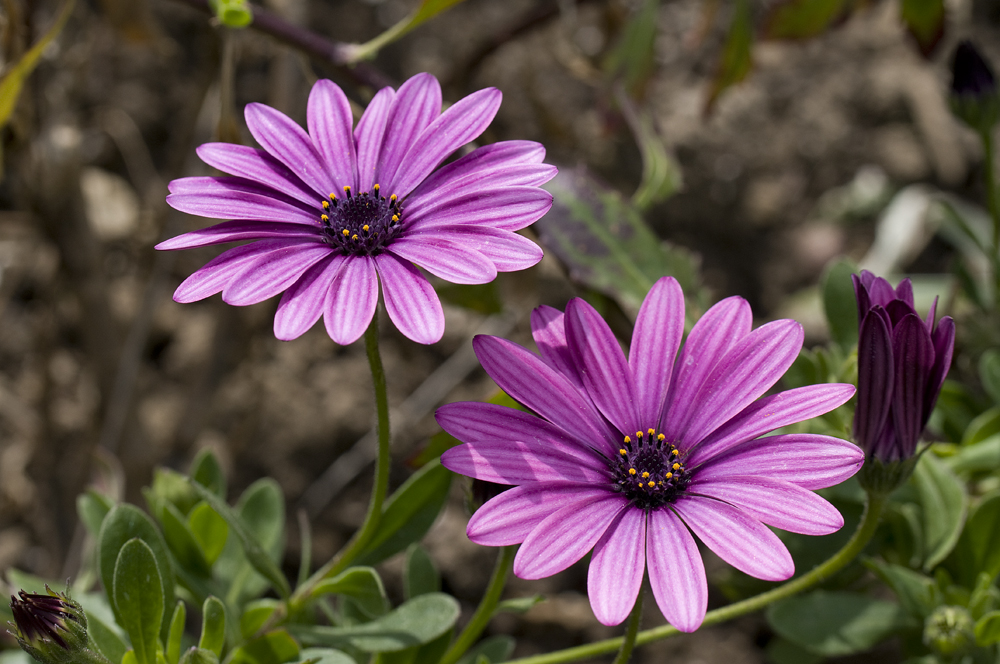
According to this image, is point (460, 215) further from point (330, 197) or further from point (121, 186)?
point (121, 186)

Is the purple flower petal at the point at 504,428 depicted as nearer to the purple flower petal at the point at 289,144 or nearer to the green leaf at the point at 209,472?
the purple flower petal at the point at 289,144

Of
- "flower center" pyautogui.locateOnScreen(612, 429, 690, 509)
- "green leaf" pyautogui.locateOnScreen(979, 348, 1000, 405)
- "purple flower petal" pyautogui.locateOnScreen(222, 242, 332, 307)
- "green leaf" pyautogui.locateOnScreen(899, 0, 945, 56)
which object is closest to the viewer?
"purple flower petal" pyautogui.locateOnScreen(222, 242, 332, 307)

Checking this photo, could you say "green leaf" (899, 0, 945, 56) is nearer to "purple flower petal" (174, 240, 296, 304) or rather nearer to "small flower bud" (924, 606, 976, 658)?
"small flower bud" (924, 606, 976, 658)

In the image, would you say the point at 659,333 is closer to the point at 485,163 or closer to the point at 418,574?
the point at 485,163

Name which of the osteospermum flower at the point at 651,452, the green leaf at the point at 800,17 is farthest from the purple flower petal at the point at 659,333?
the green leaf at the point at 800,17

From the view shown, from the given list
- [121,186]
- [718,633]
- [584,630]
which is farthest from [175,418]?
[718,633]

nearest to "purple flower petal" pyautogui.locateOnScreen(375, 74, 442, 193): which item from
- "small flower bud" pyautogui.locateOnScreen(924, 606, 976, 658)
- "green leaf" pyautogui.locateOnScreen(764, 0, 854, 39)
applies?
"small flower bud" pyautogui.locateOnScreen(924, 606, 976, 658)

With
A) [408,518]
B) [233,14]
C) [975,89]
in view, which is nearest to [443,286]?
[408,518]
